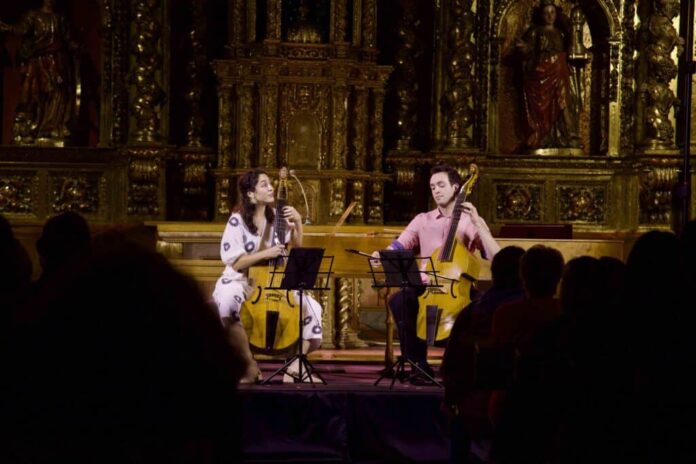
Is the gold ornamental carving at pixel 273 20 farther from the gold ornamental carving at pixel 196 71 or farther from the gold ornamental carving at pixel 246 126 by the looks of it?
the gold ornamental carving at pixel 196 71

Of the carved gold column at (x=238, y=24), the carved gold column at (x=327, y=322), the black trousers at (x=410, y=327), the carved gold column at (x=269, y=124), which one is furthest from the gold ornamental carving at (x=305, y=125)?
the black trousers at (x=410, y=327)

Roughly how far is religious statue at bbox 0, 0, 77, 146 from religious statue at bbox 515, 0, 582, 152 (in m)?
5.06

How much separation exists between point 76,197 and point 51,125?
87cm

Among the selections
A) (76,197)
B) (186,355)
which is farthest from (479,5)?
(186,355)

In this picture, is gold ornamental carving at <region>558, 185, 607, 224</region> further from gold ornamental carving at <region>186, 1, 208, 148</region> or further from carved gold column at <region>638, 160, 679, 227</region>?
gold ornamental carving at <region>186, 1, 208, 148</region>

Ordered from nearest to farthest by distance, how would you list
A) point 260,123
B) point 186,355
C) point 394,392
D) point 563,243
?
point 186,355
point 394,392
point 563,243
point 260,123

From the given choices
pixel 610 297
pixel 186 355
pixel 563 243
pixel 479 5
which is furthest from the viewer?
pixel 479 5

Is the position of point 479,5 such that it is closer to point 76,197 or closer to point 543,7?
point 543,7

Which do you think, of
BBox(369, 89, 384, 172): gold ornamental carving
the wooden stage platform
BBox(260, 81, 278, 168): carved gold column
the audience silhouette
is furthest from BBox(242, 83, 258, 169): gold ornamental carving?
the audience silhouette

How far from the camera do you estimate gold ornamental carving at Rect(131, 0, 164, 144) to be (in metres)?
11.3

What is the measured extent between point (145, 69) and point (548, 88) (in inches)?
174

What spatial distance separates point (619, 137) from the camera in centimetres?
1212

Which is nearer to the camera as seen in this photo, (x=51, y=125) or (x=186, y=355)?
(x=186, y=355)

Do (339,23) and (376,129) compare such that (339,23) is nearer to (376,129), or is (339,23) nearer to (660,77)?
(376,129)
